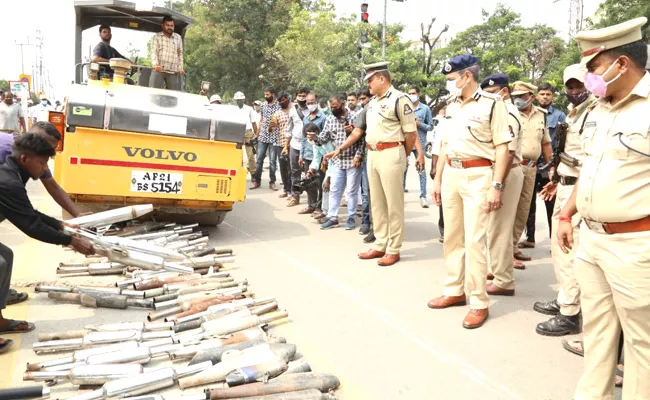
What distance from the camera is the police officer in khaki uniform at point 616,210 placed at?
2.53 m

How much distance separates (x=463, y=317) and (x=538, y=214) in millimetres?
5387

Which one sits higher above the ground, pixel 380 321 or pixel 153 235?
pixel 153 235

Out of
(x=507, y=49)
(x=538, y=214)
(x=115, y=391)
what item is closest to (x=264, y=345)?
(x=115, y=391)

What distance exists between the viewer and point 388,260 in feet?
20.4

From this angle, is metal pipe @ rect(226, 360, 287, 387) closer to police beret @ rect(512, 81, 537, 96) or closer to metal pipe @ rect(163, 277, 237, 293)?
metal pipe @ rect(163, 277, 237, 293)

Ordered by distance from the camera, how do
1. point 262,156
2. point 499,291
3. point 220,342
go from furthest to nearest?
1. point 262,156
2. point 499,291
3. point 220,342

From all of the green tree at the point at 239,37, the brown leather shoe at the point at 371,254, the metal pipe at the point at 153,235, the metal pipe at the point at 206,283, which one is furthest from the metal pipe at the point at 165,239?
the green tree at the point at 239,37

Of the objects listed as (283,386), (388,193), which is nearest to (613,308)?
(283,386)

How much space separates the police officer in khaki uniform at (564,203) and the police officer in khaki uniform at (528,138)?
4.26 ft

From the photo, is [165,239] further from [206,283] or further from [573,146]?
[573,146]

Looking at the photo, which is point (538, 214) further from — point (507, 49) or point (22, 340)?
point (507, 49)

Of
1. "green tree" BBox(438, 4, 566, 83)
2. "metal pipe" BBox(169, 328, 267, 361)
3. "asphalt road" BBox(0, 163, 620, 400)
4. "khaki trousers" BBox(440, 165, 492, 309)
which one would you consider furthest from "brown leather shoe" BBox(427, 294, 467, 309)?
"green tree" BBox(438, 4, 566, 83)

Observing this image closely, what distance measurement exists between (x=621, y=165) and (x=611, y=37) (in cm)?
59

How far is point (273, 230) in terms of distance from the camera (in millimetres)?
8039
